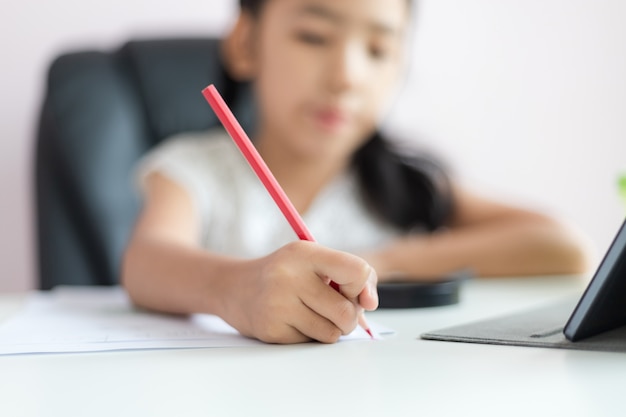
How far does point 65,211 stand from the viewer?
41.4 inches

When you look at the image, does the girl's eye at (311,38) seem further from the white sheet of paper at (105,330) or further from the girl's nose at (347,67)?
the white sheet of paper at (105,330)

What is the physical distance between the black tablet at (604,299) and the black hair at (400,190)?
0.72 m

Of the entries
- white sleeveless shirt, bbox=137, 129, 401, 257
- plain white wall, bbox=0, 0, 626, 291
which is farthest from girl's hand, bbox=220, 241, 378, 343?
plain white wall, bbox=0, 0, 626, 291

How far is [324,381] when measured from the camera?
361mm

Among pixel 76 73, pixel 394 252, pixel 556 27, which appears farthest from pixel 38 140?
pixel 556 27

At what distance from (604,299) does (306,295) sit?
160mm

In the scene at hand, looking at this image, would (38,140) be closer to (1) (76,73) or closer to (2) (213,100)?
(1) (76,73)

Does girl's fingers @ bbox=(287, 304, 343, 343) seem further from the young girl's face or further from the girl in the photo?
the young girl's face

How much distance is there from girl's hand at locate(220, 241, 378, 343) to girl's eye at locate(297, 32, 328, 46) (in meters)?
0.54

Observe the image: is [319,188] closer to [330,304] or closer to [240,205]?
[240,205]

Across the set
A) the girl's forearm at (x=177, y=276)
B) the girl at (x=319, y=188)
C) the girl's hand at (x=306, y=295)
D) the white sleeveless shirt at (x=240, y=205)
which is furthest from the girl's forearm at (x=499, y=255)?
the girl's hand at (x=306, y=295)

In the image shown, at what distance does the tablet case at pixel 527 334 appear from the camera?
422 millimetres

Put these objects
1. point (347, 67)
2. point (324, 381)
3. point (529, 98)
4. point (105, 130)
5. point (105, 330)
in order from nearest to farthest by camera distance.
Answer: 1. point (324, 381)
2. point (105, 330)
3. point (347, 67)
4. point (105, 130)
5. point (529, 98)

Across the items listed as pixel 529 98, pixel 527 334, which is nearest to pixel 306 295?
pixel 527 334
